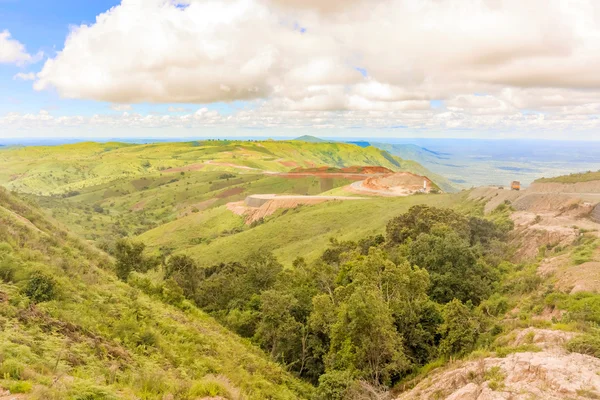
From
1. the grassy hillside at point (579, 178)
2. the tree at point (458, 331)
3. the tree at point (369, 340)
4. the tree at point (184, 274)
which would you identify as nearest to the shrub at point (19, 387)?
the tree at point (369, 340)

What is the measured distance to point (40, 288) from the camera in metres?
17.0

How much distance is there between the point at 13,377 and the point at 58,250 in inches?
661

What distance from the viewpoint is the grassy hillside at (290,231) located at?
222 ft

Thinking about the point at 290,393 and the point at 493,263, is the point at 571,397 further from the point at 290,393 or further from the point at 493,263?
the point at 493,263

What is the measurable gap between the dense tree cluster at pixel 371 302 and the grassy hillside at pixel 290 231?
19.4 metres

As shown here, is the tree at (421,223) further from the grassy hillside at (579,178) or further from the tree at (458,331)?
the grassy hillside at (579,178)

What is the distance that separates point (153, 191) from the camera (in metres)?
180

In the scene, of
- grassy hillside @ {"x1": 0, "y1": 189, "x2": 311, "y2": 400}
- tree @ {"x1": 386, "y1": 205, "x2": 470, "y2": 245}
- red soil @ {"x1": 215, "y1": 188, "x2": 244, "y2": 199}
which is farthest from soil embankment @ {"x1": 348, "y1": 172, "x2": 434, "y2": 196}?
grassy hillside @ {"x1": 0, "y1": 189, "x2": 311, "y2": 400}

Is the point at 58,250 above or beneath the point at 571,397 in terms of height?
above

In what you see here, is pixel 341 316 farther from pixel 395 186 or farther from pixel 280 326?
pixel 395 186

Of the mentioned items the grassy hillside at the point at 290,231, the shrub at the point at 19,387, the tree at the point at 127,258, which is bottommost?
the grassy hillside at the point at 290,231

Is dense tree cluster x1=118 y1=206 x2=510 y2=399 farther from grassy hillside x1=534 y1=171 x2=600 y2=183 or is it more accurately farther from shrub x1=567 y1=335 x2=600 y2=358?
grassy hillside x1=534 y1=171 x2=600 y2=183

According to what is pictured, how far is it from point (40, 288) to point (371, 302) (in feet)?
57.4

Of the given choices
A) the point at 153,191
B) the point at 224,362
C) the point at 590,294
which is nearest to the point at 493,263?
the point at 590,294
